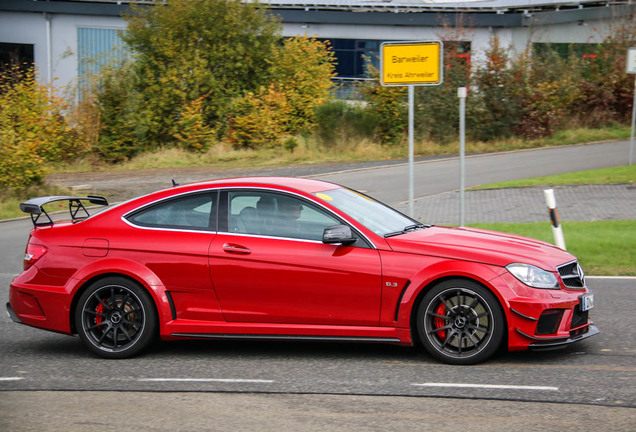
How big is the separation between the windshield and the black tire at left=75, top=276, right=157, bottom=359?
5.55ft

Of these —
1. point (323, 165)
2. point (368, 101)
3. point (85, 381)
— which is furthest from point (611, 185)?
point (85, 381)

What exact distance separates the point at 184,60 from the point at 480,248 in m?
24.3

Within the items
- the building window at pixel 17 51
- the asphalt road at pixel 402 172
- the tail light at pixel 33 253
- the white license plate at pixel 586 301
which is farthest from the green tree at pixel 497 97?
the building window at pixel 17 51

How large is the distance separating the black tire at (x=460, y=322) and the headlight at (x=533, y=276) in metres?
0.26

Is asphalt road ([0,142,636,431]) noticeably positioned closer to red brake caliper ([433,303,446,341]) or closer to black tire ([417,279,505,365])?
black tire ([417,279,505,365])

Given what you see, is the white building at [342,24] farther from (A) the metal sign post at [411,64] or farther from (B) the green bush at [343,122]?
(A) the metal sign post at [411,64]

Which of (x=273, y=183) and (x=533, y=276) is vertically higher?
(x=273, y=183)

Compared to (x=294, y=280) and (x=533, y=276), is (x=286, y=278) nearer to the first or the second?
(x=294, y=280)

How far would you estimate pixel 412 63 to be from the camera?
12.6 meters

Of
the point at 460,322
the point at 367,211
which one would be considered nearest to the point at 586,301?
the point at 460,322

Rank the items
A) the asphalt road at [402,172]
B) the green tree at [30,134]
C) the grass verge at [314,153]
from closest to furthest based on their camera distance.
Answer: the green tree at [30,134], the asphalt road at [402,172], the grass verge at [314,153]

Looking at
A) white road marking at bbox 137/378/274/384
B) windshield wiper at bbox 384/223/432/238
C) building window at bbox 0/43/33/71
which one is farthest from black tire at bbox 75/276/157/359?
building window at bbox 0/43/33/71

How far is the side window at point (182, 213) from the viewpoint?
6.96 metres

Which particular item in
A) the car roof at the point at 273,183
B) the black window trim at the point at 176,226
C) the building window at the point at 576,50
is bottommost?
the black window trim at the point at 176,226
